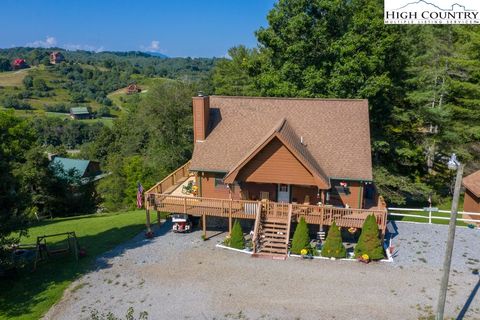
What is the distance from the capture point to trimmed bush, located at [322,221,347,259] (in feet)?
61.5

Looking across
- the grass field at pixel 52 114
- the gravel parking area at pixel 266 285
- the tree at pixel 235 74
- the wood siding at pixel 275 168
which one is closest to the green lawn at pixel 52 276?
the gravel parking area at pixel 266 285

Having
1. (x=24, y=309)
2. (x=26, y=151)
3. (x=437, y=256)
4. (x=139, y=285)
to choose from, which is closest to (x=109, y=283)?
(x=139, y=285)

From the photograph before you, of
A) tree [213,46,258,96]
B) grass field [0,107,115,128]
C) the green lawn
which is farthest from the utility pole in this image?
grass field [0,107,115,128]

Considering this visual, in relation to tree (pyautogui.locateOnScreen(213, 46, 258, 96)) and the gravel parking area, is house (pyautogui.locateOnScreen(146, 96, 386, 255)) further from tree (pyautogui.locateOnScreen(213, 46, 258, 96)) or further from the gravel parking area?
tree (pyautogui.locateOnScreen(213, 46, 258, 96))

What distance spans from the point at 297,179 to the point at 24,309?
45.5ft

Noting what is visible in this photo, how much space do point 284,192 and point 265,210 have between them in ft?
6.59

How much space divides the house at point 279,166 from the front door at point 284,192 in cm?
5

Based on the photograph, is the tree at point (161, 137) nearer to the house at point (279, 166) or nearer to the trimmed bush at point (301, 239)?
the house at point (279, 166)

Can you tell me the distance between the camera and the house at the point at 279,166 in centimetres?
2030

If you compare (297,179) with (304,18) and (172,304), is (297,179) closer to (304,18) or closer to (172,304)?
(172,304)

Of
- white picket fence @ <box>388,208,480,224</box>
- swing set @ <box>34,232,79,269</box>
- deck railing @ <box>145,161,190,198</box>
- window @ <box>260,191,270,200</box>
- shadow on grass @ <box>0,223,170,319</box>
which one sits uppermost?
deck railing @ <box>145,161,190,198</box>

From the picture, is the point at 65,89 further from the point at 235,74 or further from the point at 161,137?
the point at 161,137

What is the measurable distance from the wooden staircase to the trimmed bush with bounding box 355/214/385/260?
11.9 feet

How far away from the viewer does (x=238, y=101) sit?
25219 millimetres
